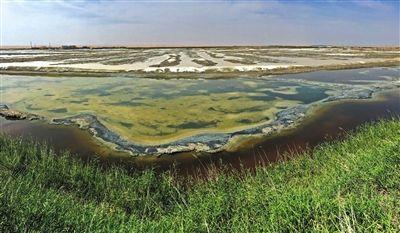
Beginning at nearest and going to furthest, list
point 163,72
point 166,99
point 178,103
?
point 178,103
point 166,99
point 163,72

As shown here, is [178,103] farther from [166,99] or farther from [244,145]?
[244,145]

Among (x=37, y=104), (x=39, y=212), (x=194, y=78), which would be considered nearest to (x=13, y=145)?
(x=39, y=212)

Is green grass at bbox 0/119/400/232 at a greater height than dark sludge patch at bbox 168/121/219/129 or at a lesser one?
greater

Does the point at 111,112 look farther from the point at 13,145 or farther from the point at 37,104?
the point at 13,145

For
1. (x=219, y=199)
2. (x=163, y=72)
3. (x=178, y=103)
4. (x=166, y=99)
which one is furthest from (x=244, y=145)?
(x=163, y=72)

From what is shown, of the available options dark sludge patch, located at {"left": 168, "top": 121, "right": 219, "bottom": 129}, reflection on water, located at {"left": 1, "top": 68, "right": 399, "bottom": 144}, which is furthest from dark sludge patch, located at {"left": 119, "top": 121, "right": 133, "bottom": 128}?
dark sludge patch, located at {"left": 168, "top": 121, "right": 219, "bottom": 129}

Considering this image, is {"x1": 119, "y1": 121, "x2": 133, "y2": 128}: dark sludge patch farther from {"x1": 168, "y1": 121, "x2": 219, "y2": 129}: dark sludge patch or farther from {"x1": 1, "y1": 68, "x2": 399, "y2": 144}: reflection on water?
{"x1": 168, "y1": 121, "x2": 219, "y2": 129}: dark sludge patch

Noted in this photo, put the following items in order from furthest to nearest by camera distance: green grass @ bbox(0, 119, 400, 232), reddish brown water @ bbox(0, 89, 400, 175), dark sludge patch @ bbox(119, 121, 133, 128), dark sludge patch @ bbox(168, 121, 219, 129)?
dark sludge patch @ bbox(119, 121, 133, 128) → dark sludge patch @ bbox(168, 121, 219, 129) → reddish brown water @ bbox(0, 89, 400, 175) → green grass @ bbox(0, 119, 400, 232)

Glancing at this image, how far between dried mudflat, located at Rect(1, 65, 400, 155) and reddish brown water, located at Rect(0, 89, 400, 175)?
0.94 m

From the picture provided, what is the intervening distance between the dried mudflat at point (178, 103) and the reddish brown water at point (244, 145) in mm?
944

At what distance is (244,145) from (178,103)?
37.8ft

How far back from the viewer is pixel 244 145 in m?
18.9

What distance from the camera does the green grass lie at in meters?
7.51

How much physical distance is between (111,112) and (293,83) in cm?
2396
